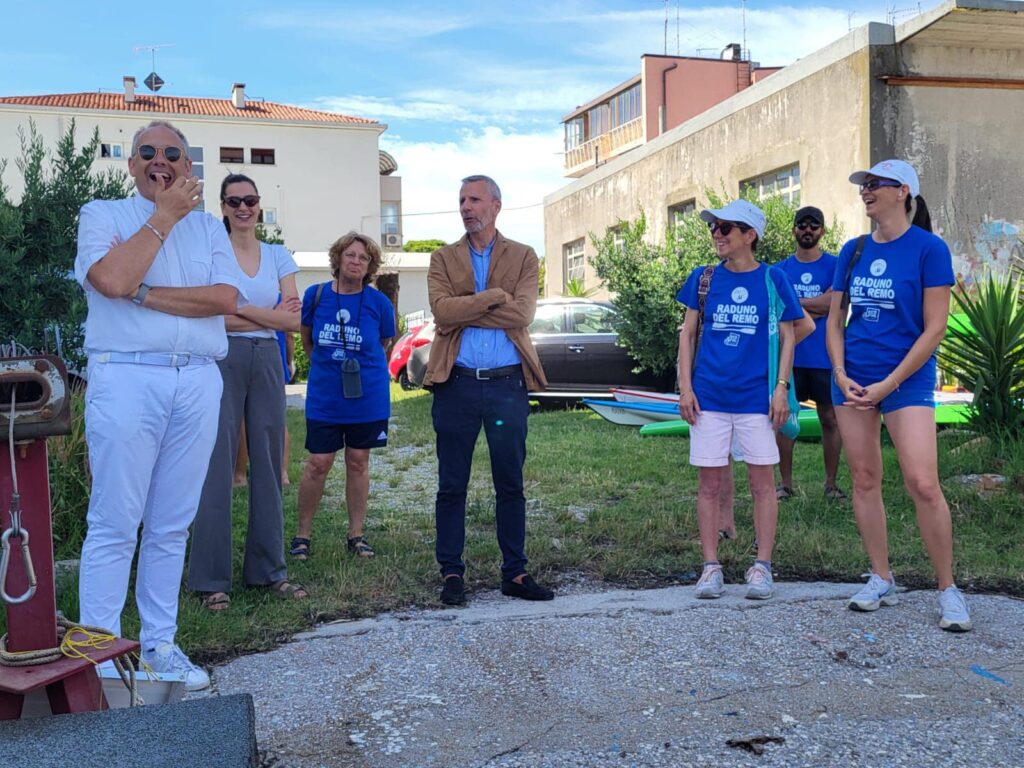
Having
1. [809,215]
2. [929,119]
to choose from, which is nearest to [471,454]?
[809,215]

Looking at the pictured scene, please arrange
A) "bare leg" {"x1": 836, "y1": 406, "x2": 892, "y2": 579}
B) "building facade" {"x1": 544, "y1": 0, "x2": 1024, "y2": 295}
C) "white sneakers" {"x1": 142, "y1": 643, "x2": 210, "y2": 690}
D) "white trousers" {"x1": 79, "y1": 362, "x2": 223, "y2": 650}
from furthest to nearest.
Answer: "building facade" {"x1": 544, "y1": 0, "x2": 1024, "y2": 295} → "bare leg" {"x1": 836, "y1": 406, "x2": 892, "y2": 579} → "white sneakers" {"x1": 142, "y1": 643, "x2": 210, "y2": 690} → "white trousers" {"x1": 79, "y1": 362, "x2": 223, "y2": 650}

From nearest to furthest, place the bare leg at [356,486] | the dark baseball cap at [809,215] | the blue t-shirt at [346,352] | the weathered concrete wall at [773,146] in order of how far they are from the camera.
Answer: the blue t-shirt at [346,352] → the bare leg at [356,486] → the dark baseball cap at [809,215] → the weathered concrete wall at [773,146]

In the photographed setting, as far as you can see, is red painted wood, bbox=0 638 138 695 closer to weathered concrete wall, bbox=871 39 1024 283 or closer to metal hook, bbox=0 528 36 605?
metal hook, bbox=0 528 36 605

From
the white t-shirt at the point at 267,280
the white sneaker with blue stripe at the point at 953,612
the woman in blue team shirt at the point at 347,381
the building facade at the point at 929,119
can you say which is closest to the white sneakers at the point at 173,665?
the white t-shirt at the point at 267,280

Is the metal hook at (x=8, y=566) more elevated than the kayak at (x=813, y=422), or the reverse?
the metal hook at (x=8, y=566)

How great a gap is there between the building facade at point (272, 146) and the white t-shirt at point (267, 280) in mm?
43919

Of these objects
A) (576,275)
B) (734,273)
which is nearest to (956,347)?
(734,273)

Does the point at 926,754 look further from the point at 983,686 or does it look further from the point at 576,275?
the point at 576,275

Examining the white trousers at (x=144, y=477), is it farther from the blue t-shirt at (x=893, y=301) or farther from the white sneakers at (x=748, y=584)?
the blue t-shirt at (x=893, y=301)

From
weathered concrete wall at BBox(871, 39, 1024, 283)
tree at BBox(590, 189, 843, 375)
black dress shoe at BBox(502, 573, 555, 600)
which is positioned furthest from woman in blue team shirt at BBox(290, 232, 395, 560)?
weathered concrete wall at BBox(871, 39, 1024, 283)

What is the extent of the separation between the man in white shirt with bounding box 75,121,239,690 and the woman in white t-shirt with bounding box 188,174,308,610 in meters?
0.92

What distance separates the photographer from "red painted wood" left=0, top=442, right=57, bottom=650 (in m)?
2.66

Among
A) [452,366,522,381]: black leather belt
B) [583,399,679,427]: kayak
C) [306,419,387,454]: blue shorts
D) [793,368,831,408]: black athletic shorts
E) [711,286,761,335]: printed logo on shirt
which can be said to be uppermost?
[711,286,761,335]: printed logo on shirt

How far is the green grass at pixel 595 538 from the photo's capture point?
15.7 ft
